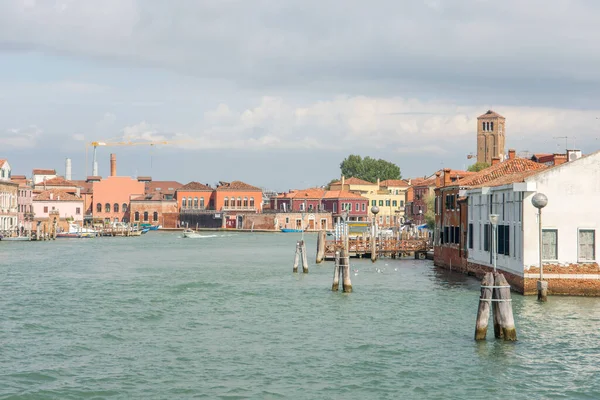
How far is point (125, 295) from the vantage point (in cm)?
3334

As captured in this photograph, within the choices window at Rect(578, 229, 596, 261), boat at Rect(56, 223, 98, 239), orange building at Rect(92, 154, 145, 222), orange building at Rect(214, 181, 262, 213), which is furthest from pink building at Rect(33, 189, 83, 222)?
window at Rect(578, 229, 596, 261)

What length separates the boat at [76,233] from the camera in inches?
3898

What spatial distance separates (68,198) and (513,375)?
102732mm

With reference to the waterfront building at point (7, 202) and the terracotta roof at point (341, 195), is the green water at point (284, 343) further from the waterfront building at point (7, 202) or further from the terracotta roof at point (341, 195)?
the terracotta roof at point (341, 195)

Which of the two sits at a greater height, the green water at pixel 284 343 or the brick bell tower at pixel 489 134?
the brick bell tower at pixel 489 134

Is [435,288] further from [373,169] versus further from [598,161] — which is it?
[373,169]

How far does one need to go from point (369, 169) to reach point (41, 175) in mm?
57331

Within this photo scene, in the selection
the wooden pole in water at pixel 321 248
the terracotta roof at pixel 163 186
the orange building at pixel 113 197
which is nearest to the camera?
the wooden pole in water at pixel 321 248

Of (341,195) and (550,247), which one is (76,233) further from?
(550,247)

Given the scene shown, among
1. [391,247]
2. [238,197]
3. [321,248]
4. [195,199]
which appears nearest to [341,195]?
[238,197]

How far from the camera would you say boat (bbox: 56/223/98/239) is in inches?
3898

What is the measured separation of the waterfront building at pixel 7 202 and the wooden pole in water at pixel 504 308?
72.7 m

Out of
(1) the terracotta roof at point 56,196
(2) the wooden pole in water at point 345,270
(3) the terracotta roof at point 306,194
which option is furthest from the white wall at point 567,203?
(3) the terracotta roof at point 306,194

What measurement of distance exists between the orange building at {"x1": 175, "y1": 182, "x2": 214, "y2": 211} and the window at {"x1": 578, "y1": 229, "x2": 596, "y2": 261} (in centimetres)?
10416
